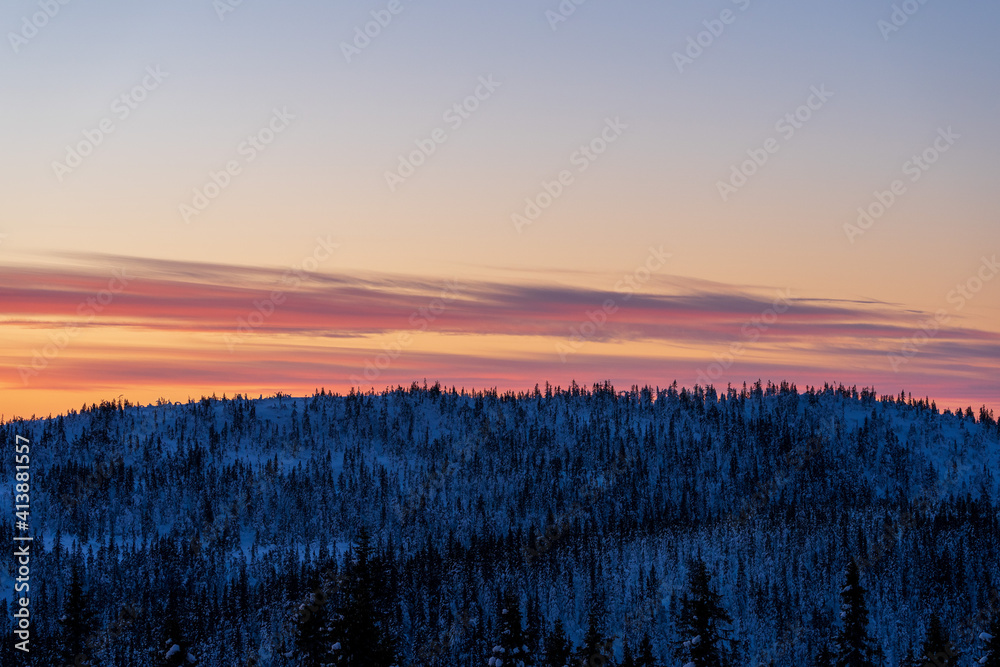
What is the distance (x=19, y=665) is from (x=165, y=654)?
3450 inches

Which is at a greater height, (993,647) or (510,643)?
(510,643)

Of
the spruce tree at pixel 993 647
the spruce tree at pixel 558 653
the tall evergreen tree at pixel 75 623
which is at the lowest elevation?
the spruce tree at pixel 993 647

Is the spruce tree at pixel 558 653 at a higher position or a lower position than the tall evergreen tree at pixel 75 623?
lower

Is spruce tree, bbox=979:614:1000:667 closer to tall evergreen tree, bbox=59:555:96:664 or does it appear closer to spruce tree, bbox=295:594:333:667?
spruce tree, bbox=295:594:333:667

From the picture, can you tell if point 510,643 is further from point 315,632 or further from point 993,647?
point 993,647

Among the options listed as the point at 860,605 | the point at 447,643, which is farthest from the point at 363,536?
the point at 447,643

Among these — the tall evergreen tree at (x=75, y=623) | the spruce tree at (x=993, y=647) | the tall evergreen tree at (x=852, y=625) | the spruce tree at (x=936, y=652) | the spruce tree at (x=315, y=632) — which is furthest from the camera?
the tall evergreen tree at (x=75, y=623)

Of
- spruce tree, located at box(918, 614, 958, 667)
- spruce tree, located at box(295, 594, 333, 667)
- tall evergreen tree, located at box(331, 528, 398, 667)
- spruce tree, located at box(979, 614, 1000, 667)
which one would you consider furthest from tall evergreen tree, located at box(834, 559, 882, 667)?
spruce tree, located at box(295, 594, 333, 667)

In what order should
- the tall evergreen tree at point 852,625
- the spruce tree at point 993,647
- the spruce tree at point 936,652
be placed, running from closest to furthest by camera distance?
1. the spruce tree at point 993,647
2. the spruce tree at point 936,652
3. the tall evergreen tree at point 852,625

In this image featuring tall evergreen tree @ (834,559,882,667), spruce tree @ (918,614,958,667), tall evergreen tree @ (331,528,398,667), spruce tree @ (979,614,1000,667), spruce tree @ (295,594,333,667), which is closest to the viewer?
tall evergreen tree @ (331,528,398,667)

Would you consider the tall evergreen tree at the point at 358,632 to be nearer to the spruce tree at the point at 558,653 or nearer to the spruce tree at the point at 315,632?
the spruce tree at the point at 315,632

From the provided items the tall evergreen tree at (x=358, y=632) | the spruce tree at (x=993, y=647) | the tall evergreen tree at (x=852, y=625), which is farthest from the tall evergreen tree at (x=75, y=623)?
the spruce tree at (x=993, y=647)

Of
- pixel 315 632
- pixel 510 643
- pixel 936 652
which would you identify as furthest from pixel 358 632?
pixel 936 652

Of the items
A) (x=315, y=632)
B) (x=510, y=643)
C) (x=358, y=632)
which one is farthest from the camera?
(x=315, y=632)
